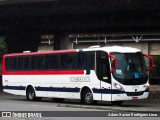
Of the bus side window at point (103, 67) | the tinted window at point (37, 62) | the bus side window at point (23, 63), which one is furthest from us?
the bus side window at point (23, 63)

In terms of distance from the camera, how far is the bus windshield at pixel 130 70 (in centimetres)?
2545

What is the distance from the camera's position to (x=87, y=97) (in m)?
27.2

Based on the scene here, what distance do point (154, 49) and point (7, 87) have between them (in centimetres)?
4019

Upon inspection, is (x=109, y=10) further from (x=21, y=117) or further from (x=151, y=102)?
(x=21, y=117)

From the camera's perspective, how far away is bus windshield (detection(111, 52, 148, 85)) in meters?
25.5

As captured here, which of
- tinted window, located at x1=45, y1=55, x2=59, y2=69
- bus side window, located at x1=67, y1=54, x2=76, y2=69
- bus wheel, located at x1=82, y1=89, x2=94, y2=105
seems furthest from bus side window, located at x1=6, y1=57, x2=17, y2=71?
bus wheel, located at x1=82, y1=89, x2=94, y2=105

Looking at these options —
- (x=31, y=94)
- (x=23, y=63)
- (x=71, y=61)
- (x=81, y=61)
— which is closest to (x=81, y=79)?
(x=81, y=61)

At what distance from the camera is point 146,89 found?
2577 cm

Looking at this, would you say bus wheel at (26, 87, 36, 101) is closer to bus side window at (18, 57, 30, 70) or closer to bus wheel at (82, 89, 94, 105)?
bus side window at (18, 57, 30, 70)

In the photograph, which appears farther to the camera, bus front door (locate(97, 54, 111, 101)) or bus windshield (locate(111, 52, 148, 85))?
bus front door (locate(97, 54, 111, 101))

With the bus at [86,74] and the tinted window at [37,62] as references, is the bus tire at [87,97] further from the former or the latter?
the tinted window at [37,62]

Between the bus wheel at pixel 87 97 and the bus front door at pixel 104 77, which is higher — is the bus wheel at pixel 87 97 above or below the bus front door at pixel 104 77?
below

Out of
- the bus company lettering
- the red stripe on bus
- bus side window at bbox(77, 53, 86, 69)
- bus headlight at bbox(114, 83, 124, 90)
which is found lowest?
bus headlight at bbox(114, 83, 124, 90)

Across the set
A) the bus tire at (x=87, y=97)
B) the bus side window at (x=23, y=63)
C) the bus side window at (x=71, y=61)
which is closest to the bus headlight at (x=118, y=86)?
the bus tire at (x=87, y=97)
